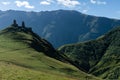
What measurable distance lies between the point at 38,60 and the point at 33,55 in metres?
11.5

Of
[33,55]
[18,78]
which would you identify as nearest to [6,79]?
[18,78]

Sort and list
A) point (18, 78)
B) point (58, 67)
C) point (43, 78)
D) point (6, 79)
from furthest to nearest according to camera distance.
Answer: point (58, 67), point (43, 78), point (18, 78), point (6, 79)

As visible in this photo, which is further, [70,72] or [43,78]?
[70,72]

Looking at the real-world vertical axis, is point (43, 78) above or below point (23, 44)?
above

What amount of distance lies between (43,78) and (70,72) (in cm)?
7113

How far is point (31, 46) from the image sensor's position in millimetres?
189375

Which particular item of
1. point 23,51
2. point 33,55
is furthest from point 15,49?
point 33,55

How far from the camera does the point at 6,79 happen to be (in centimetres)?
5812

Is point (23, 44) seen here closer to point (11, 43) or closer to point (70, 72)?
point (11, 43)

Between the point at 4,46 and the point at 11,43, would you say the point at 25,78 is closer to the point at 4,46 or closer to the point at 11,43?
the point at 4,46

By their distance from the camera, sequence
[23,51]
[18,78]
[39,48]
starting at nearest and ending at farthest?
[18,78] → [23,51] → [39,48]

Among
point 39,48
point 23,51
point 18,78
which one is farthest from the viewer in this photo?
point 39,48

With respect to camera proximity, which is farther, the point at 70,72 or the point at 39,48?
the point at 39,48

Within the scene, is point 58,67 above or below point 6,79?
below
